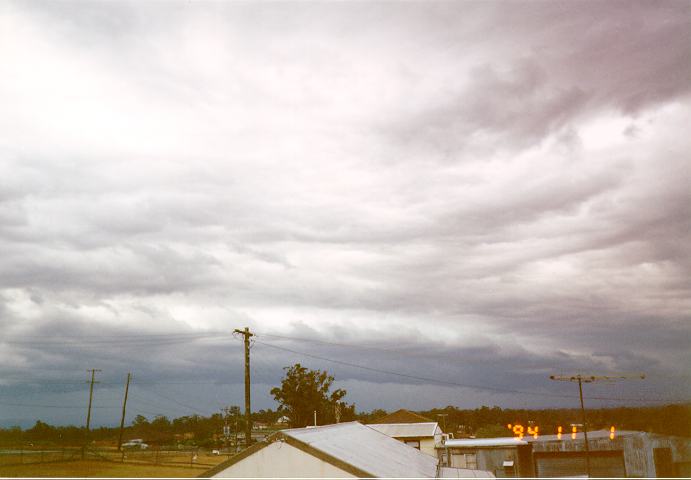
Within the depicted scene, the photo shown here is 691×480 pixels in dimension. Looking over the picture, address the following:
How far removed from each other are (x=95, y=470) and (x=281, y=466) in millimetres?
45027

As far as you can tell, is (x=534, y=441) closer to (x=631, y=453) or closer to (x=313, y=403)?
(x=631, y=453)

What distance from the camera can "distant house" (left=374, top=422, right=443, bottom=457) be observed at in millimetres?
59562

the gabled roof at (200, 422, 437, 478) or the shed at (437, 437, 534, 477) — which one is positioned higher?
the gabled roof at (200, 422, 437, 478)

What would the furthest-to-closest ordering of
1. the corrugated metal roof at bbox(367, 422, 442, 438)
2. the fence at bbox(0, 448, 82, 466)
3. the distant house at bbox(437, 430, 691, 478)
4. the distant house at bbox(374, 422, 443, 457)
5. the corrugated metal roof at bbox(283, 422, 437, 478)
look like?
1. the corrugated metal roof at bbox(367, 422, 442, 438)
2. the distant house at bbox(374, 422, 443, 457)
3. the fence at bbox(0, 448, 82, 466)
4. the distant house at bbox(437, 430, 691, 478)
5. the corrugated metal roof at bbox(283, 422, 437, 478)

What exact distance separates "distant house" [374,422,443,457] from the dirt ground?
897 inches

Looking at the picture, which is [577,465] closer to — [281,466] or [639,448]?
[639,448]

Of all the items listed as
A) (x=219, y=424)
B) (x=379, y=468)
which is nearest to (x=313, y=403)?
(x=219, y=424)

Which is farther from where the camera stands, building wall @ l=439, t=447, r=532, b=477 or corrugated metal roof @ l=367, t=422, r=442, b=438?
corrugated metal roof @ l=367, t=422, r=442, b=438

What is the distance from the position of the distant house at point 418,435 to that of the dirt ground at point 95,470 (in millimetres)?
22796

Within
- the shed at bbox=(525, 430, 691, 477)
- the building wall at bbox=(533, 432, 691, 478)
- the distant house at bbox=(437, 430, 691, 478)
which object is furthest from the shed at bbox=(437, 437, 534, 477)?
the building wall at bbox=(533, 432, 691, 478)

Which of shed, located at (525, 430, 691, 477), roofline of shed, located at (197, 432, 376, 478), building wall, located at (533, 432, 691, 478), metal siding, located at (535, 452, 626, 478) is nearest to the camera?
roofline of shed, located at (197, 432, 376, 478)

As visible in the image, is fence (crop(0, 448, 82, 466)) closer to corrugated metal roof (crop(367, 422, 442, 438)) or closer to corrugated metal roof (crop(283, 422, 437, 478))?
corrugated metal roof (crop(367, 422, 442, 438))

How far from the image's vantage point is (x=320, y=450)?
59.0ft

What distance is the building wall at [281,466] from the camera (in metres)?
17.7
